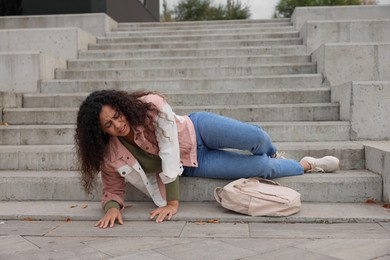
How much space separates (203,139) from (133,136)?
0.61 meters

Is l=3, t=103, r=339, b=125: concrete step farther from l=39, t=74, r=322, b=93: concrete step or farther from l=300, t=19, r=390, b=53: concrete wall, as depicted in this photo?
l=300, t=19, r=390, b=53: concrete wall

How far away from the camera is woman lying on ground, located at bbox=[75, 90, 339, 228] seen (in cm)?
327

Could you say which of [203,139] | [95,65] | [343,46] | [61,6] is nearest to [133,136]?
[203,139]

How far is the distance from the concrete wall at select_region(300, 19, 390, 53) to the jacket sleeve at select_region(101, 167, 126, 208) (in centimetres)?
493

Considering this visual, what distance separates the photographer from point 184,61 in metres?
7.34

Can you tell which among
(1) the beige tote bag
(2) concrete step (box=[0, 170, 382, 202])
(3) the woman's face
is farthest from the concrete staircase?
(3) the woman's face

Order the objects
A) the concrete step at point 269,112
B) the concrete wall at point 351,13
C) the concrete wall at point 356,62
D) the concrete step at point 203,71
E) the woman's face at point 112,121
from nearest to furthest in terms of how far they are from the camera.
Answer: the woman's face at point 112,121
the concrete step at point 269,112
the concrete wall at point 356,62
the concrete step at point 203,71
the concrete wall at point 351,13

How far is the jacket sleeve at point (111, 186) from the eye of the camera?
11.7 ft

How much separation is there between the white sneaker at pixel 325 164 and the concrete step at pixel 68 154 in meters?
0.22

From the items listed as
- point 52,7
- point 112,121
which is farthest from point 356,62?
point 52,7

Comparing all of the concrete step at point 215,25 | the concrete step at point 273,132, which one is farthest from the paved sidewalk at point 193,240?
the concrete step at point 215,25

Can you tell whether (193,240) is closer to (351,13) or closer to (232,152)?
(232,152)

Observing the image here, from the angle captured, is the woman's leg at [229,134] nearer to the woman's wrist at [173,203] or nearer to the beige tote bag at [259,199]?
the beige tote bag at [259,199]

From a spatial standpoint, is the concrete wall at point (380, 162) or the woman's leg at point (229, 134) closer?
the woman's leg at point (229, 134)
